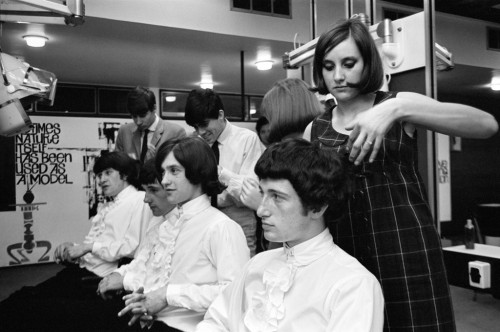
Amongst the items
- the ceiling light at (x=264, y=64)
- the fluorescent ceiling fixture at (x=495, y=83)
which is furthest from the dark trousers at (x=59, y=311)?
the fluorescent ceiling fixture at (x=495, y=83)

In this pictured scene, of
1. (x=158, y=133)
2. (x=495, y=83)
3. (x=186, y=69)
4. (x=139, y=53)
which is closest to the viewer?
(x=158, y=133)

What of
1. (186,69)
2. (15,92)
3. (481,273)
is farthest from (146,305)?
(186,69)

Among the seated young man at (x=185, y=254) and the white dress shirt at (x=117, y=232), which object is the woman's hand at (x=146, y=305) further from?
the white dress shirt at (x=117, y=232)

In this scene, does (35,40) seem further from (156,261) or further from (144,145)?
(156,261)

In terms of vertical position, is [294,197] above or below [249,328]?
above

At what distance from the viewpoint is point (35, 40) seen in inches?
185

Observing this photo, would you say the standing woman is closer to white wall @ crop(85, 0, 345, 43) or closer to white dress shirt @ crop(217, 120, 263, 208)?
white dress shirt @ crop(217, 120, 263, 208)

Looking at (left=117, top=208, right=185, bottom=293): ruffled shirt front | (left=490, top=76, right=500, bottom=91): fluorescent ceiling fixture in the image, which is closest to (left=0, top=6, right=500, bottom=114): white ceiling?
(left=490, top=76, right=500, bottom=91): fluorescent ceiling fixture

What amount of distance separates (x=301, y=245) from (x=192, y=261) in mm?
717

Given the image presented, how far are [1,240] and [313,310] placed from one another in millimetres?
6310

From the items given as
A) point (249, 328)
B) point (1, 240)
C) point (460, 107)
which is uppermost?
point (460, 107)

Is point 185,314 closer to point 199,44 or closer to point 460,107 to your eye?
point 460,107

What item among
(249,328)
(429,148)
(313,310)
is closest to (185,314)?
(249,328)

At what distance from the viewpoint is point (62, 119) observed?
666 centimetres
